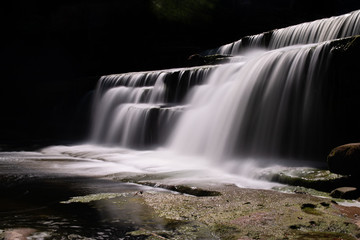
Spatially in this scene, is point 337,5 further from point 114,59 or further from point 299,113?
point 299,113

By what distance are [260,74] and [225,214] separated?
5.57 metres

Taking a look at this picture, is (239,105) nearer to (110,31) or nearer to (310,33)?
(310,33)

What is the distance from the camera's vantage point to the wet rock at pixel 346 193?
16.4ft

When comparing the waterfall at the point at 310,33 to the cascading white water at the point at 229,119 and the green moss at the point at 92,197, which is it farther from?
the green moss at the point at 92,197

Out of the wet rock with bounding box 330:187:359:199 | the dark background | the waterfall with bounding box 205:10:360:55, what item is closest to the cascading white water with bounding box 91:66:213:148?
the waterfall with bounding box 205:10:360:55

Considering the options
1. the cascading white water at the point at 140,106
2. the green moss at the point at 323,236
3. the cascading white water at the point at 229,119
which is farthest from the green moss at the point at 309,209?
the cascading white water at the point at 140,106

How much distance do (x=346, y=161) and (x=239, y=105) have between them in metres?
3.72

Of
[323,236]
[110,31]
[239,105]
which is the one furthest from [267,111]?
[110,31]

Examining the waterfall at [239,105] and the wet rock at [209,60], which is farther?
the wet rock at [209,60]

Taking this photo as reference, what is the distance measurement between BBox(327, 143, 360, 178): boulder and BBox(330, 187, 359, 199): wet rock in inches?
17.4

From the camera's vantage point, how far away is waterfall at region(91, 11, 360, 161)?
7.81m

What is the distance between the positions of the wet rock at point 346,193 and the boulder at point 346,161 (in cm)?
44

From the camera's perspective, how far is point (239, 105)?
29.5 ft

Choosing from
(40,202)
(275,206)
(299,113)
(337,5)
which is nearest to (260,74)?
(299,113)
